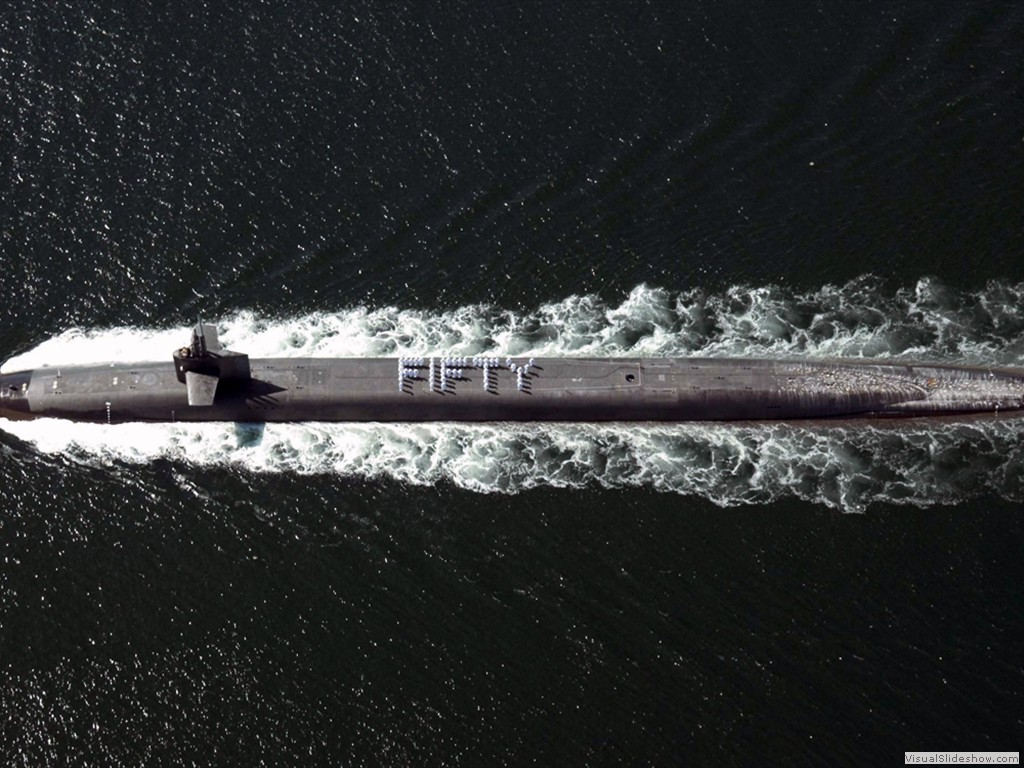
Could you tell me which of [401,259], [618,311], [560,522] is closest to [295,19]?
[401,259]

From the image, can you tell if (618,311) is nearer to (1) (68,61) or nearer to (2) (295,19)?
(2) (295,19)

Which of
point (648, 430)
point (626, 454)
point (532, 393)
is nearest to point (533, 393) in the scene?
point (532, 393)

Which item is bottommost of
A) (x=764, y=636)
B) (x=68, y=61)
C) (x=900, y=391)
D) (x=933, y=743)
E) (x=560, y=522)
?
(x=933, y=743)

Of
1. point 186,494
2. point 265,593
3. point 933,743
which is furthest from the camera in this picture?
point 186,494

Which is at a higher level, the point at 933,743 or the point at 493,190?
the point at 493,190

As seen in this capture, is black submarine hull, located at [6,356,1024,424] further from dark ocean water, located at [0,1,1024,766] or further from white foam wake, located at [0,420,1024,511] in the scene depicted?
dark ocean water, located at [0,1,1024,766]

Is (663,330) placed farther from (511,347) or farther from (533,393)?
(533,393)

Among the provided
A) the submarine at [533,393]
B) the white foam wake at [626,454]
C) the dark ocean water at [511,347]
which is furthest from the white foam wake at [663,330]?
the white foam wake at [626,454]
